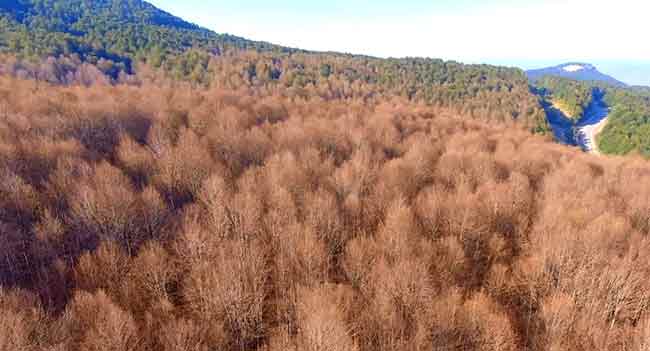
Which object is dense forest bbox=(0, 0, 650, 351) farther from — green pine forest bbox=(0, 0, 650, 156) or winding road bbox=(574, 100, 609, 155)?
winding road bbox=(574, 100, 609, 155)

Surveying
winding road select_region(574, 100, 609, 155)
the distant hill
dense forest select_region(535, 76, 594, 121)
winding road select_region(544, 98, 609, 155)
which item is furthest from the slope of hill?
dense forest select_region(535, 76, 594, 121)

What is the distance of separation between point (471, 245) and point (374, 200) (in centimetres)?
1064

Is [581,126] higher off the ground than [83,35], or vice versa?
[83,35]

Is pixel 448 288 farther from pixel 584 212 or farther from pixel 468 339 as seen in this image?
pixel 584 212

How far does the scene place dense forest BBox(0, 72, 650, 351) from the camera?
59.9 feet

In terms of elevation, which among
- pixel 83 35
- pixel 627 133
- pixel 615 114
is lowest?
pixel 627 133

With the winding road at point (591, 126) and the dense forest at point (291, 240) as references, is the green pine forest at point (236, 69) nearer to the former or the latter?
the winding road at point (591, 126)

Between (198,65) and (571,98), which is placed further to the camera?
(571,98)

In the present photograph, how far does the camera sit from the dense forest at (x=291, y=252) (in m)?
18.2

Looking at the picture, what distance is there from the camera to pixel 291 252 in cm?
2495

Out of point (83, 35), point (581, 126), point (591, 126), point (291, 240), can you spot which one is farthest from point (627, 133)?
point (83, 35)

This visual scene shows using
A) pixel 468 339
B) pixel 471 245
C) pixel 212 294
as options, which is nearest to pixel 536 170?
pixel 471 245

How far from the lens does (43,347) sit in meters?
14.3

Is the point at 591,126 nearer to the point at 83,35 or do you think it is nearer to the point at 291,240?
the point at 291,240
